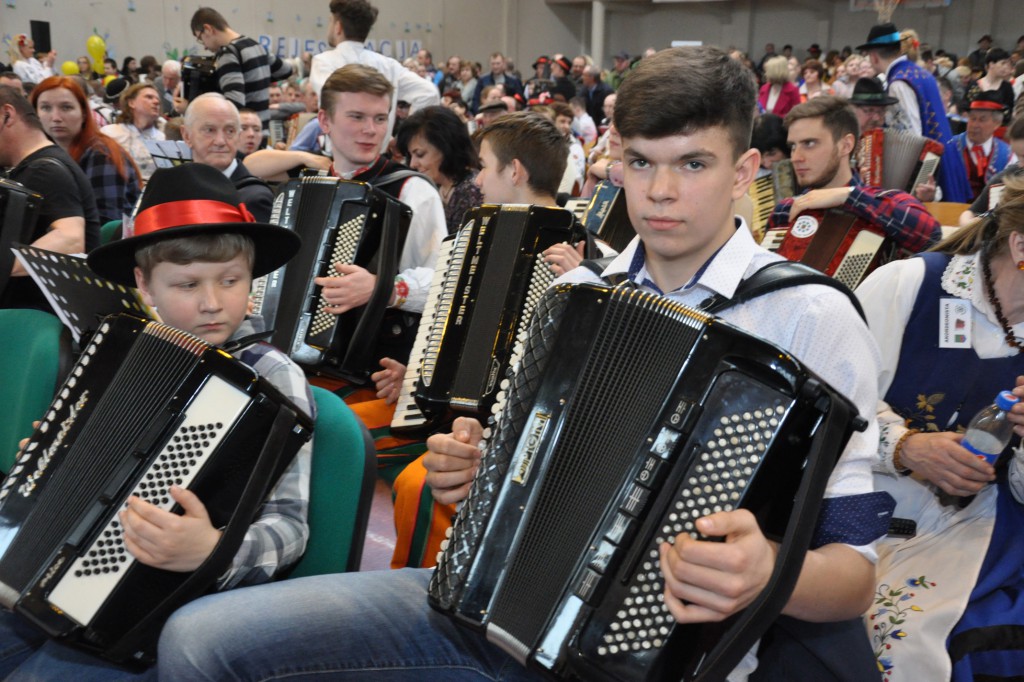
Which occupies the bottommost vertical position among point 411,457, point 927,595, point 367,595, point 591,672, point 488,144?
point 411,457

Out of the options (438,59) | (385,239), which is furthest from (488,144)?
(438,59)

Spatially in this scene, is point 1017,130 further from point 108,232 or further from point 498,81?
point 498,81

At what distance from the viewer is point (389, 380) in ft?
10.6

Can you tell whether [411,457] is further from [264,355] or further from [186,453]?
[186,453]

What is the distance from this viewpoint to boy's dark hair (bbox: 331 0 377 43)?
5.41 meters

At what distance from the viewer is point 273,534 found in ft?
5.43

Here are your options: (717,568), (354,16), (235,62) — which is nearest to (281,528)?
(717,568)

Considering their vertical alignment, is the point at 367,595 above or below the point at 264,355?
below

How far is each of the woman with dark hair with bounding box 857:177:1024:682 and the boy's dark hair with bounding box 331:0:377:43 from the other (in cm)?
416

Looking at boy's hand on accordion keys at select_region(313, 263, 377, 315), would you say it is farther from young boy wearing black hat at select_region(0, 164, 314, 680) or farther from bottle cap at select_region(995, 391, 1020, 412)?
bottle cap at select_region(995, 391, 1020, 412)

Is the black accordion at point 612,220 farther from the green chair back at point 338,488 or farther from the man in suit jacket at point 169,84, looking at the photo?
the man in suit jacket at point 169,84

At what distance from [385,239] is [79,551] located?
1.82m

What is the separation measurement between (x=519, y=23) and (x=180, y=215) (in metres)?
21.0

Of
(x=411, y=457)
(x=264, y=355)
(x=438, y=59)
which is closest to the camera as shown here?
(x=264, y=355)
